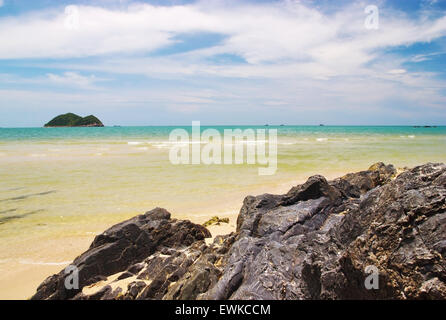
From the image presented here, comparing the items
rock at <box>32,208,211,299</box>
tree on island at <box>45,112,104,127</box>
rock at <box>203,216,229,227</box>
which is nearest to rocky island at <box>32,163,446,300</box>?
rock at <box>32,208,211,299</box>

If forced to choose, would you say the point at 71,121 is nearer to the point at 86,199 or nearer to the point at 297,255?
the point at 86,199

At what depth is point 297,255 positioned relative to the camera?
4816 millimetres

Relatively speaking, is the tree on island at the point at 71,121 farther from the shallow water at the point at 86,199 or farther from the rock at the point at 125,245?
the rock at the point at 125,245

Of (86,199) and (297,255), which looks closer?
(297,255)

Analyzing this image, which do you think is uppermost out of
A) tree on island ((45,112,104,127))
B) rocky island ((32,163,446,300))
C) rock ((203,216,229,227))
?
tree on island ((45,112,104,127))

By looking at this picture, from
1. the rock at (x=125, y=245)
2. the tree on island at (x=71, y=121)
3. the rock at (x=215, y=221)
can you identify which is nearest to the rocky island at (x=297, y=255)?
the rock at (x=125, y=245)

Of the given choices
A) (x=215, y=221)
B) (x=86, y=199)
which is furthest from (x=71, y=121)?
(x=215, y=221)

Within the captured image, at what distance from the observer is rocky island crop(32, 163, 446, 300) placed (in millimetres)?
3975

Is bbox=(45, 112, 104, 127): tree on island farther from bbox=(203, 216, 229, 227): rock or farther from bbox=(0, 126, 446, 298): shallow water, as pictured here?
bbox=(203, 216, 229, 227): rock

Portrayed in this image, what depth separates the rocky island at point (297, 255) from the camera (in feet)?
13.0

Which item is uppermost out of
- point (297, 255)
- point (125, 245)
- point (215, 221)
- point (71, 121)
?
point (71, 121)
